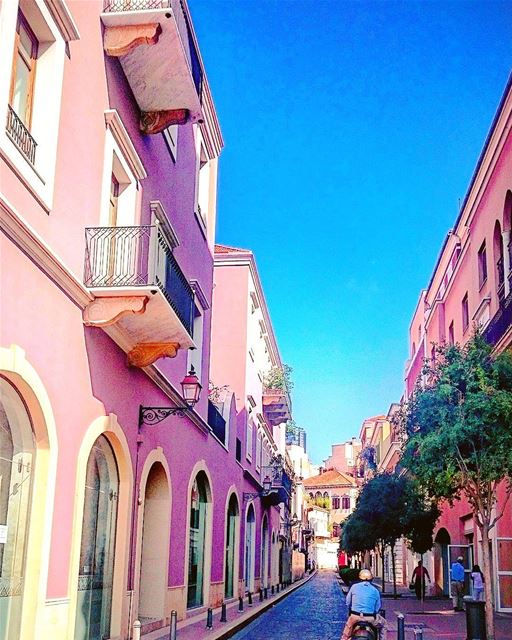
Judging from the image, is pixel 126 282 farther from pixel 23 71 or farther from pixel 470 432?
pixel 470 432

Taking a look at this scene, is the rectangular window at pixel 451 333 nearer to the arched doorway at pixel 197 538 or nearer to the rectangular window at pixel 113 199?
the arched doorway at pixel 197 538

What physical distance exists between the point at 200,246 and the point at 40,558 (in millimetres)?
12078

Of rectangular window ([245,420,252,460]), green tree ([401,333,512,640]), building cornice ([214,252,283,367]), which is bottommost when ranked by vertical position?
green tree ([401,333,512,640])

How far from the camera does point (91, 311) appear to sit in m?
11.3

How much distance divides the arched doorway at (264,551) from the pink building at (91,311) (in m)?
19.1

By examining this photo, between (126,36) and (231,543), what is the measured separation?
63.1ft

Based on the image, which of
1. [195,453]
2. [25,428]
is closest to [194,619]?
[195,453]

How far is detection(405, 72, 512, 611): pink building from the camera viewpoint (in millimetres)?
21312

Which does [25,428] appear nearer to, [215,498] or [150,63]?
[150,63]

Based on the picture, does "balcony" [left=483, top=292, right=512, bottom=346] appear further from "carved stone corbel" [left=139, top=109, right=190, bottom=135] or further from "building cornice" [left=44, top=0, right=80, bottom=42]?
"building cornice" [left=44, top=0, right=80, bottom=42]

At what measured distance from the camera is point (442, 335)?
3484 centimetres

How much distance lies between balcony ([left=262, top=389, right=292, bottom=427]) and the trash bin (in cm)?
2532

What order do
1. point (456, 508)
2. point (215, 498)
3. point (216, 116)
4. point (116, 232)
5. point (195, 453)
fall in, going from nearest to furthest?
point (116, 232)
point (195, 453)
point (216, 116)
point (215, 498)
point (456, 508)

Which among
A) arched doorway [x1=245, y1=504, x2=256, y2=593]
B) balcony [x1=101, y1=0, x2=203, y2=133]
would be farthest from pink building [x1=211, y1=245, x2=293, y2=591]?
balcony [x1=101, y1=0, x2=203, y2=133]
